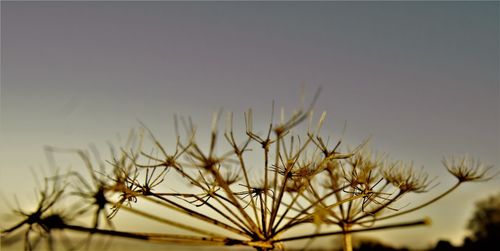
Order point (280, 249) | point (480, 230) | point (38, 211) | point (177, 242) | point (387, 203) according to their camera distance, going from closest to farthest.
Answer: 1. point (177, 242)
2. point (38, 211)
3. point (280, 249)
4. point (387, 203)
5. point (480, 230)

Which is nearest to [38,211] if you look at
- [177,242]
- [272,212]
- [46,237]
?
[46,237]

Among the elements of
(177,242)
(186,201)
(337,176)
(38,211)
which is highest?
(337,176)

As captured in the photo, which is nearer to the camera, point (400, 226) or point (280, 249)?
point (400, 226)

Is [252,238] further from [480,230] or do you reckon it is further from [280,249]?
[480,230]

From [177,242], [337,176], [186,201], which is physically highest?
[337,176]

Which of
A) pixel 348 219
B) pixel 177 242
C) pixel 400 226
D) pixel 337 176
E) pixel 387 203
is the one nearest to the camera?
pixel 400 226

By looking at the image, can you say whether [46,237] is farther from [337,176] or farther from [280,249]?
[337,176]

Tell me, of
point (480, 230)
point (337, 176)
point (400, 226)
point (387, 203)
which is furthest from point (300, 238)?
point (480, 230)

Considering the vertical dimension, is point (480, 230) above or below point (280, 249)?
above

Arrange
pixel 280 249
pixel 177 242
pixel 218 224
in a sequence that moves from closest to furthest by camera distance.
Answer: pixel 177 242 < pixel 218 224 < pixel 280 249
